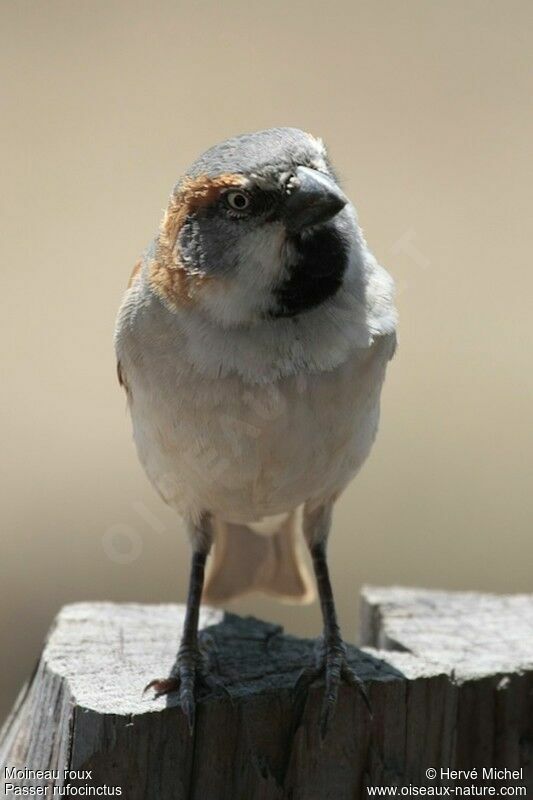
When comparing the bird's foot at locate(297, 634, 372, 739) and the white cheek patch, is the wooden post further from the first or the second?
the white cheek patch

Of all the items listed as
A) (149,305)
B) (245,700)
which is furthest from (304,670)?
(149,305)

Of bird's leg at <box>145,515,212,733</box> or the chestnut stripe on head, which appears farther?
the chestnut stripe on head

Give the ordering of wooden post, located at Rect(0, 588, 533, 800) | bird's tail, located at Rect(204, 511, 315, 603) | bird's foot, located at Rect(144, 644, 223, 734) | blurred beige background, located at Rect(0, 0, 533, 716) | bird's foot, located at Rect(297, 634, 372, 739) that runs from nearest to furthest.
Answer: wooden post, located at Rect(0, 588, 533, 800)
bird's foot, located at Rect(144, 644, 223, 734)
bird's foot, located at Rect(297, 634, 372, 739)
bird's tail, located at Rect(204, 511, 315, 603)
blurred beige background, located at Rect(0, 0, 533, 716)

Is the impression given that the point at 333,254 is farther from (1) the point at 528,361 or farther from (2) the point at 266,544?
(1) the point at 528,361

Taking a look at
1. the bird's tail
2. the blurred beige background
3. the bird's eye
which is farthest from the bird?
the blurred beige background

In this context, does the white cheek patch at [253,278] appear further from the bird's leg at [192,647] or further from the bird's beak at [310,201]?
the bird's leg at [192,647]

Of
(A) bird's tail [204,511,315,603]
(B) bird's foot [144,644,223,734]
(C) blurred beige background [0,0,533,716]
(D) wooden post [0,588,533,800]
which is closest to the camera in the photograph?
(D) wooden post [0,588,533,800]

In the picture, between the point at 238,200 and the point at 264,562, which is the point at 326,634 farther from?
the point at 238,200
